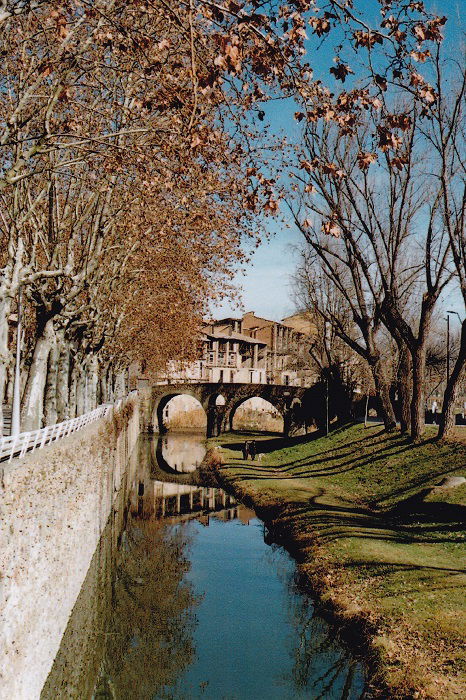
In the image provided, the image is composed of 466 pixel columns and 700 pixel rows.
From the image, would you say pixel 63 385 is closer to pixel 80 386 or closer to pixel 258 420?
pixel 80 386

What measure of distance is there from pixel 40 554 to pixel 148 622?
7237 mm

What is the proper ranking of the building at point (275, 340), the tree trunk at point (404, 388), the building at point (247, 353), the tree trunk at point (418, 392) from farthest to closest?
the building at point (275, 340) → the building at point (247, 353) → the tree trunk at point (404, 388) → the tree trunk at point (418, 392)

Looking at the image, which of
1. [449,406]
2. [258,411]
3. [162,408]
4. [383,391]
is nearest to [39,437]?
[449,406]

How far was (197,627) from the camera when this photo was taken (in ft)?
61.1

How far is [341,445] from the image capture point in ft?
138

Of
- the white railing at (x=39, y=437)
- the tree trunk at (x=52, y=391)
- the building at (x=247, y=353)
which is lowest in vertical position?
the white railing at (x=39, y=437)

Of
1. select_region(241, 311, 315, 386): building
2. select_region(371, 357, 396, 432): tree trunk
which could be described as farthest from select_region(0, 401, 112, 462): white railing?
select_region(241, 311, 315, 386): building

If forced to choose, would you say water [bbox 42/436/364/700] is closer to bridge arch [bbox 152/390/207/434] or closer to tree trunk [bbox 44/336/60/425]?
tree trunk [bbox 44/336/60/425]

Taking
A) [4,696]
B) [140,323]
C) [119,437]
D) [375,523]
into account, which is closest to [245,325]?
[140,323]

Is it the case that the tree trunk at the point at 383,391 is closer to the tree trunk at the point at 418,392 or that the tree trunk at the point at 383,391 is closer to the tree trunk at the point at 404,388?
the tree trunk at the point at 404,388

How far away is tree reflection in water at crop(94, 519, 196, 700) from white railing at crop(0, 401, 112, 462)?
232 inches

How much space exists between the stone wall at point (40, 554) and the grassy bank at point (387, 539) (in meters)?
7.68

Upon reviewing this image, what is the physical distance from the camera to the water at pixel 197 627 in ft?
49.4

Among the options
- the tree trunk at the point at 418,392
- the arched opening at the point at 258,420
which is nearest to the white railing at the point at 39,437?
the tree trunk at the point at 418,392
